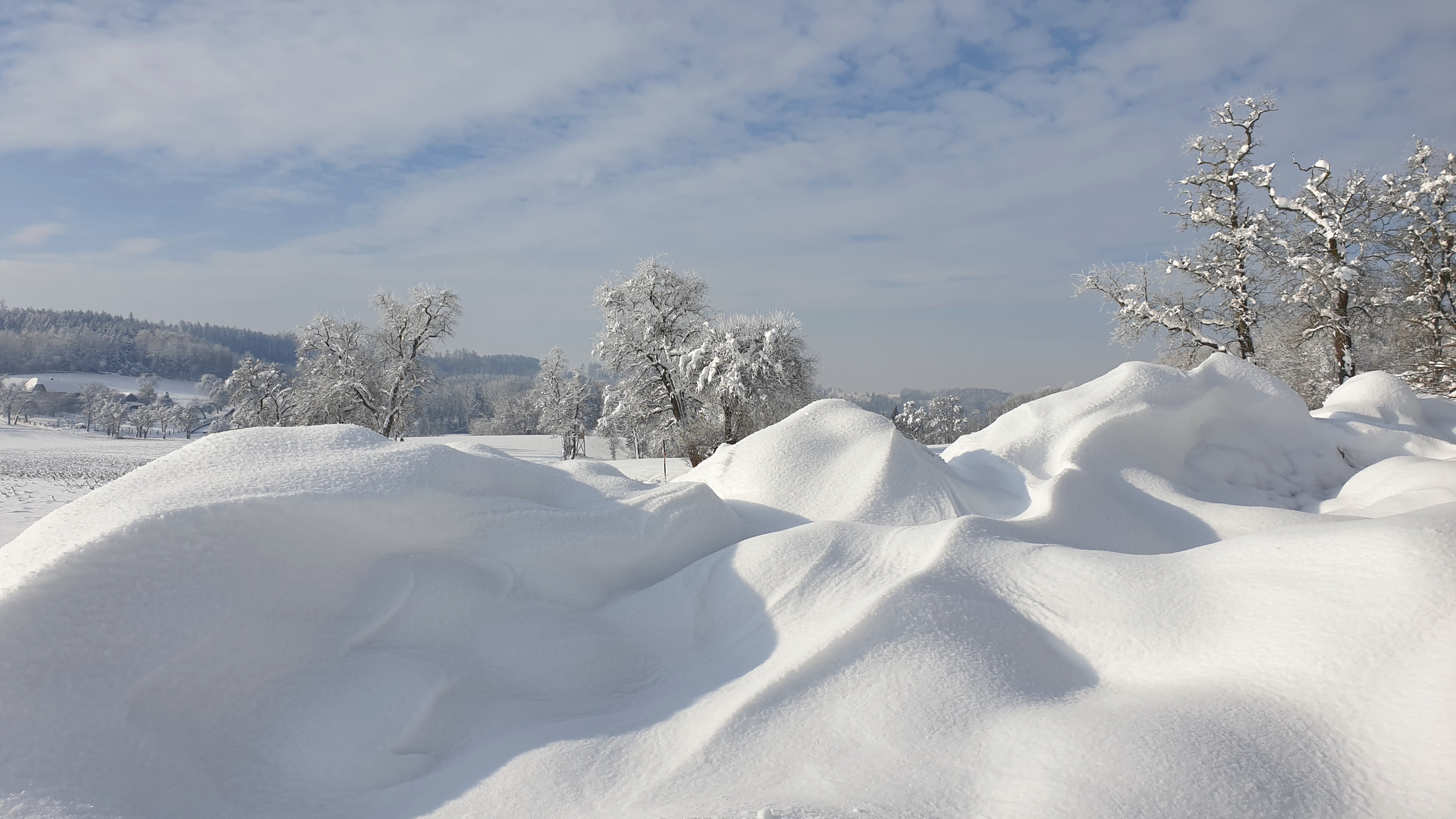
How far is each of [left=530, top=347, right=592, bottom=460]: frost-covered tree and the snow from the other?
162 ft

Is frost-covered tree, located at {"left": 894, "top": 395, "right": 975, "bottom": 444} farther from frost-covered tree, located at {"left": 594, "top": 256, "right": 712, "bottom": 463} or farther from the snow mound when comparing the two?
the snow mound

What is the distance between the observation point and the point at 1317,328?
1541cm

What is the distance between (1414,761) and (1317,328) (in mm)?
17912

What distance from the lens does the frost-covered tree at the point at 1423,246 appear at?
14.6 metres

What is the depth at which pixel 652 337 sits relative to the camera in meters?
24.2

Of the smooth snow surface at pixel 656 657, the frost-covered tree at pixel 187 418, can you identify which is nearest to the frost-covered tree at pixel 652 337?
the smooth snow surface at pixel 656 657

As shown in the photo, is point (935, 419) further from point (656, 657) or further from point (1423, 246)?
point (656, 657)

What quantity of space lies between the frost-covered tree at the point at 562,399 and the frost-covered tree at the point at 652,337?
1708 centimetres

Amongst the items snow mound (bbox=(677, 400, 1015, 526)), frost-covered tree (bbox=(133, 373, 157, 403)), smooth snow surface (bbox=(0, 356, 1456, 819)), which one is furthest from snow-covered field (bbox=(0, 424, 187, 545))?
frost-covered tree (bbox=(133, 373, 157, 403))

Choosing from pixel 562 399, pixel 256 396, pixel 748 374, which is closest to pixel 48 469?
pixel 256 396

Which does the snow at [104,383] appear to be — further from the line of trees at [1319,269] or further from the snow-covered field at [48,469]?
the line of trees at [1319,269]

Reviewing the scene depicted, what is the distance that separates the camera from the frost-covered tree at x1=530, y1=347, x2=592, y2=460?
42.0m

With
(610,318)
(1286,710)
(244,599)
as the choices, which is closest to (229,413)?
(610,318)

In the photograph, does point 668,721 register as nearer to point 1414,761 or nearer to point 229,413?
point 1414,761
